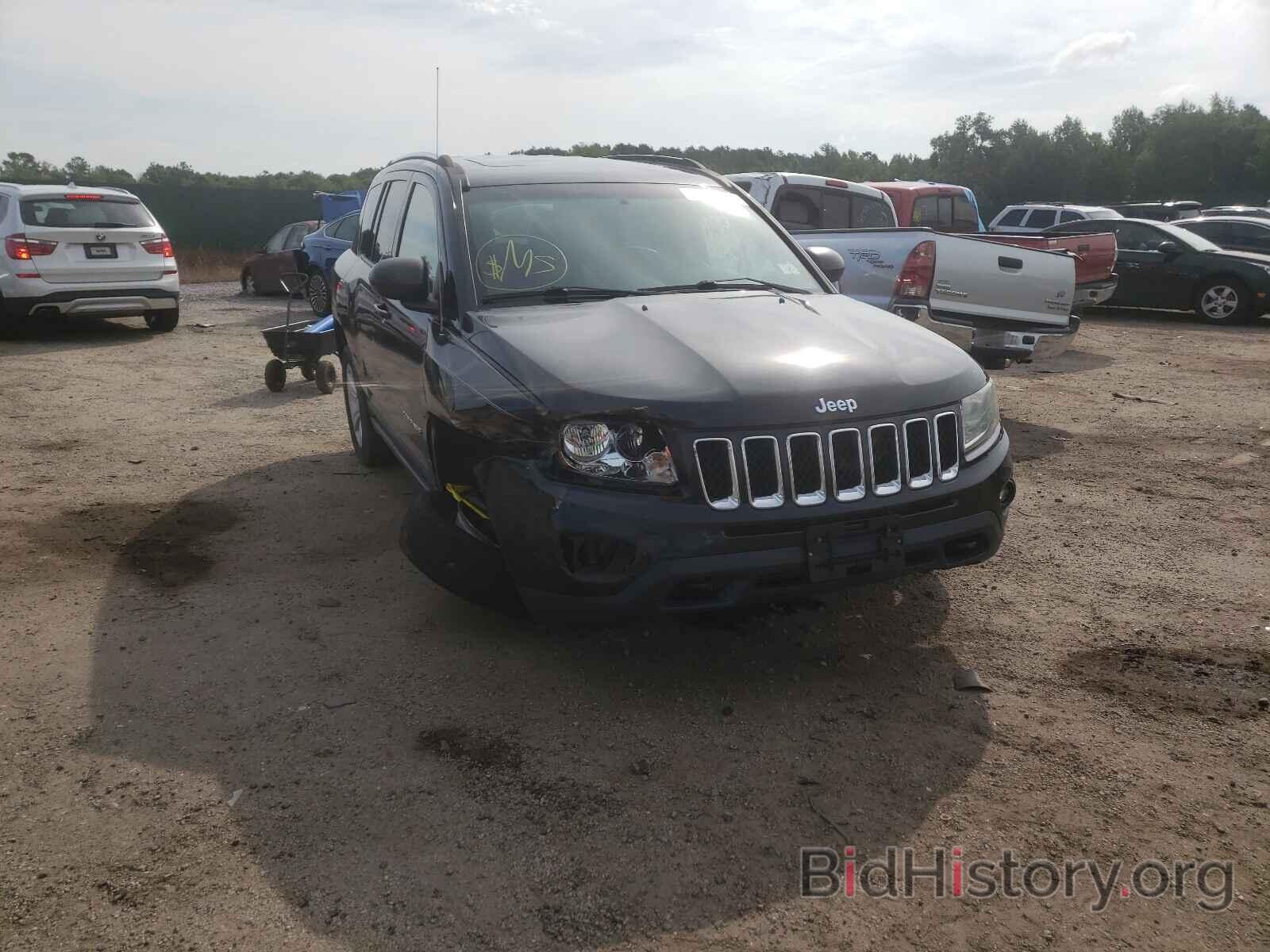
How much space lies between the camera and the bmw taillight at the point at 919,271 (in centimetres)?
794

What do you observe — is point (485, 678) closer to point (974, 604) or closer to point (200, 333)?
point (974, 604)

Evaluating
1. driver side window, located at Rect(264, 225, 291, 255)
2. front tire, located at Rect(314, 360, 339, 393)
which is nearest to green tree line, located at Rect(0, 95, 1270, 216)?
driver side window, located at Rect(264, 225, 291, 255)

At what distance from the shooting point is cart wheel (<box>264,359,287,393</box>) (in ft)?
31.4

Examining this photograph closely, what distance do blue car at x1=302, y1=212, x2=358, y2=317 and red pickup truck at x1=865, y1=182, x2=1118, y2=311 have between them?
7549 mm

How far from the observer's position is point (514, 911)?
2592 millimetres

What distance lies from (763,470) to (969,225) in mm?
12517

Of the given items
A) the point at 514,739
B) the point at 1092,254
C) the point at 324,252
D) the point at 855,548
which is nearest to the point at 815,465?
the point at 855,548

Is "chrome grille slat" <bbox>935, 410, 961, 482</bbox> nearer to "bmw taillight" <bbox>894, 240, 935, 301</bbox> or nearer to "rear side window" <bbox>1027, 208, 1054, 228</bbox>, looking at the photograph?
"bmw taillight" <bbox>894, 240, 935, 301</bbox>

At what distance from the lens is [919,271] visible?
26.1 feet

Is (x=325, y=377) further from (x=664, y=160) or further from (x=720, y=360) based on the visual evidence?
(x=720, y=360)

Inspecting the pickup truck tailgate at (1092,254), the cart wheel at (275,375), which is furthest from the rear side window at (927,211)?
the cart wheel at (275,375)

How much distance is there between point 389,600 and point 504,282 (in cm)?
146

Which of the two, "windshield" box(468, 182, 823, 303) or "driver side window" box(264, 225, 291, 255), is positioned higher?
"driver side window" box(264, 225, 291, 255)

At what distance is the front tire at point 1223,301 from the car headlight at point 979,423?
13.3 metres
